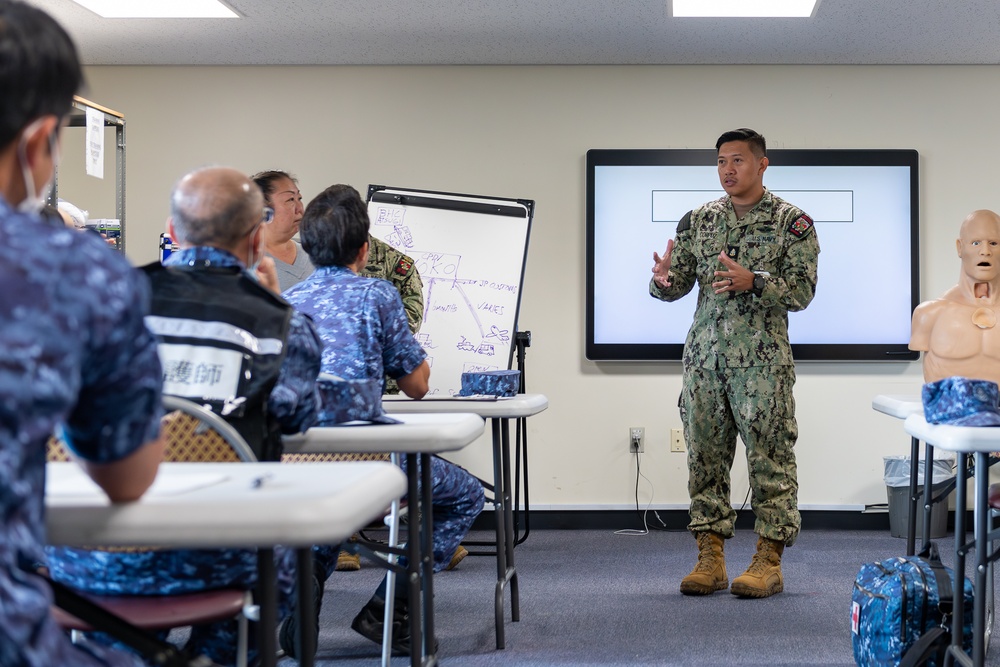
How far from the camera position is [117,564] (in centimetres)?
145

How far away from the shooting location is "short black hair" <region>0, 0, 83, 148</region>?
874mm

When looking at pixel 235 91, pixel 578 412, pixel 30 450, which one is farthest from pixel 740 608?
pixel 235 91

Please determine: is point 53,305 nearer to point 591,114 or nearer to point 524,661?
point 524,661

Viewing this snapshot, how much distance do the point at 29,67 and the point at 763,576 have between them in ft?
10.4

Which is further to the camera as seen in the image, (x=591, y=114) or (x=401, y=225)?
(x=591, y=114)

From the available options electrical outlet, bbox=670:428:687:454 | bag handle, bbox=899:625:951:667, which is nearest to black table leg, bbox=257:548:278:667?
bag handle, bbox=899:625:951:667

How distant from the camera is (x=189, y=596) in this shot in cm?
145

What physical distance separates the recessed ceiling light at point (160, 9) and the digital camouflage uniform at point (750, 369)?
89.3 inches

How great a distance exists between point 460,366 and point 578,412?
1029mm

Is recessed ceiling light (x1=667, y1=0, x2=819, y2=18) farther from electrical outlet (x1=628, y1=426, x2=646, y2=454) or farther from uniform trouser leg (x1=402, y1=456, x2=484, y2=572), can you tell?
uniform trouser leg (x1=402, y1=456, x2=484, y2=572)

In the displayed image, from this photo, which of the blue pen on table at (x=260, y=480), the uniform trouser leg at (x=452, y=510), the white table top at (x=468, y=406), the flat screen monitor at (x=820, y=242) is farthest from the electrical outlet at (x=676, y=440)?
the blue pen on table at (x=260, y=480)

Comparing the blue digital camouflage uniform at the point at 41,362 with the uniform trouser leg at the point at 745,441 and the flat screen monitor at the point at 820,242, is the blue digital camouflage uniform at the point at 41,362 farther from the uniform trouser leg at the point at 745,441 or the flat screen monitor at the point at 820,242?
the flat screen monitor at the point at 820,242

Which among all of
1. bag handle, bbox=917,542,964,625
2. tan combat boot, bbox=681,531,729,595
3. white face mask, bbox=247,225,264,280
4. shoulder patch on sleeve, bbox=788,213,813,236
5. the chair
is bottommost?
tan combat boot, bbox=681,531,729,595

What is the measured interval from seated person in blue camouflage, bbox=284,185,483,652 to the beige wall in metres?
2.40
